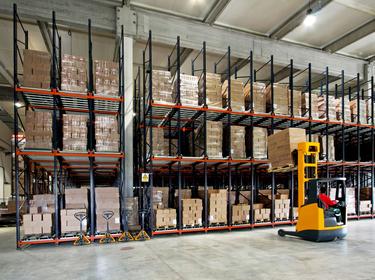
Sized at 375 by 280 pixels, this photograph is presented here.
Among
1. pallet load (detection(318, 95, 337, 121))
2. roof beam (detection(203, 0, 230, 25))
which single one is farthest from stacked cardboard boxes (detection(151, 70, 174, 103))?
pallet load (detection(318, 95, 337, 121))

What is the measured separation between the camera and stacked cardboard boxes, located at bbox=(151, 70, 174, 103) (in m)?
9.07

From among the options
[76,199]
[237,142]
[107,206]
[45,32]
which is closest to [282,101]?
[237,142]

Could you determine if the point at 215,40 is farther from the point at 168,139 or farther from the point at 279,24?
the point at 168,139

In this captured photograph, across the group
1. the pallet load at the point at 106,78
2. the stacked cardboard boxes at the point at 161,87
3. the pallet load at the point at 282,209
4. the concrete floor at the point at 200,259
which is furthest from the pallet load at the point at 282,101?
the pallet load at the point at 106,78

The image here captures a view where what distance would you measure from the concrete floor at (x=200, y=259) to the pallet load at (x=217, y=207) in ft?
3.81

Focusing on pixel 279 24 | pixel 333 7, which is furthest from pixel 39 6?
pixel 333 7

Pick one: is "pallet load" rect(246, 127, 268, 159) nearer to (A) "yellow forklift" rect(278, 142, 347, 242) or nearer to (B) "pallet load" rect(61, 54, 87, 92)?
(A) "yellow forklift" rect(278, 142, 347, 242)

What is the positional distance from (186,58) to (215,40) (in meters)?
2.28

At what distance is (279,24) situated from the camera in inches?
473

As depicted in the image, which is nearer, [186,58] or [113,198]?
[113,198]

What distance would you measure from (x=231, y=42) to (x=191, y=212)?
295 inches

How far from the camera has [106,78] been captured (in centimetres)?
851

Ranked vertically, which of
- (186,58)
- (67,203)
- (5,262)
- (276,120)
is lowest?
(5,262)

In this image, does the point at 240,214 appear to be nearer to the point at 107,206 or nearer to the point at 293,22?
the point at 107,206
